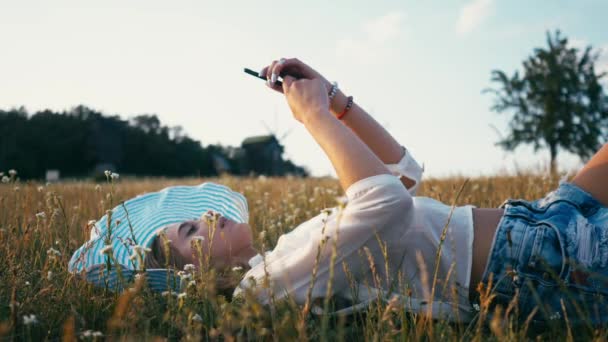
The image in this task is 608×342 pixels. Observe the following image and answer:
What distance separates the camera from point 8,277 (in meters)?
2.42

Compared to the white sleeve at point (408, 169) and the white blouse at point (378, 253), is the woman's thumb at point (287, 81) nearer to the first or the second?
the white blouse at point (378, 253)

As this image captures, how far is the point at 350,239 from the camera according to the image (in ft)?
6.84

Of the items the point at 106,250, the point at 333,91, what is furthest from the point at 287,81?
the point at 106,250

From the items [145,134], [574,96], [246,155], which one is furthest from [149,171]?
[574,96]

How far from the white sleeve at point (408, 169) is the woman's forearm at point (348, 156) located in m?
0.89

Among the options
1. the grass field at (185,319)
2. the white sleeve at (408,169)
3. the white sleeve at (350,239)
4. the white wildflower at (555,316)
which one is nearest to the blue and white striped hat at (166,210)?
Answer: the grass field at (185,319)

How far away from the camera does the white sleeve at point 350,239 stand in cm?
204

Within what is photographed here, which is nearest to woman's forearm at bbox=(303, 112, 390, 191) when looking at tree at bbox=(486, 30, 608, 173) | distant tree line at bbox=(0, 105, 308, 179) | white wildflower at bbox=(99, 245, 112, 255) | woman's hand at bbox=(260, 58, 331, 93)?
woman's hand at bbox=(260, 58, 331, 93)

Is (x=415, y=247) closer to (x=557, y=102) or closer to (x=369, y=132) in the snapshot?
(x=369, y=132)

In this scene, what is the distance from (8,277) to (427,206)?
1.96 metres

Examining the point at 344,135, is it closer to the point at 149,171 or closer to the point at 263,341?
the point at 263,341

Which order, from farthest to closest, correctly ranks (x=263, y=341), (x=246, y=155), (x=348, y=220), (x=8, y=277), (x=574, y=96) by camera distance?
(x=246, y=155) → (x=574, y=96) → (x=8, y=277) → (x=348, y=220) → (x=263, y=341)

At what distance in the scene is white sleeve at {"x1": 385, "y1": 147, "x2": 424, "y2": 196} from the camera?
120 inches

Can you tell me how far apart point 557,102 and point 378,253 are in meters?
31.0
